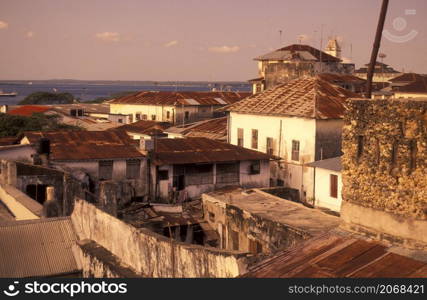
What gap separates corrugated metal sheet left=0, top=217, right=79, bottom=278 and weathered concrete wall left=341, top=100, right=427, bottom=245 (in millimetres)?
7934

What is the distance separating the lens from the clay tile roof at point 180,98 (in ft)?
183

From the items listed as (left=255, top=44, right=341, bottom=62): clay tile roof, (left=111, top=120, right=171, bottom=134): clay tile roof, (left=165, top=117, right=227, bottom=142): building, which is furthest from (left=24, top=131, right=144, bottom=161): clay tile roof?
(left=255, top=44, right=341, bottom=62): clay tile roof

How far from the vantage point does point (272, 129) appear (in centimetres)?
3350

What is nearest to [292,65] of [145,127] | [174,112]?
[174,112]

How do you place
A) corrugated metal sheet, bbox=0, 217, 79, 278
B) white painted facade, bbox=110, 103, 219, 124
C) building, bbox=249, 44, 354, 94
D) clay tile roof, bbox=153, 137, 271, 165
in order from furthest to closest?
white painted facade, bbox=110, 103, 219, 124, building, bbox=249, 44, 354, 94, clay tile roof, bbox=153, 137, 271, 165, corrugated metal sheet, bbox=0, 217, 79, 278

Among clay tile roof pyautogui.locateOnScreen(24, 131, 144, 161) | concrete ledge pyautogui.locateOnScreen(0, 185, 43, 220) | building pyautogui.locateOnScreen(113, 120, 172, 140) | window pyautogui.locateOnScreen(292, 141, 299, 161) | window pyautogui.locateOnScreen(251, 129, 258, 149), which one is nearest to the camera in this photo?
concrete ledge pyautogui.locateOnScreen(0, 185, 43, 220)

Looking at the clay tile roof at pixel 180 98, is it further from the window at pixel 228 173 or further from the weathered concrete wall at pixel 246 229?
the weathered concrete wall at pixel 246 229

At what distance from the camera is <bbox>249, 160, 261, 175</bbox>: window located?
91.8ft

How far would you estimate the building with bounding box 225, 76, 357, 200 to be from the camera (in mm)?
31078

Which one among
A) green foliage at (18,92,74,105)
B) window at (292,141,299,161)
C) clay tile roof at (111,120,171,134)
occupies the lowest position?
window at (292,141,299,161)

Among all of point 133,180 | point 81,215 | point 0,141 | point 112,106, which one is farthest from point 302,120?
point 112,106

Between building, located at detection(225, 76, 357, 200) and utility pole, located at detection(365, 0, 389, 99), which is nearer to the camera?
utility pole, located at detection(365, 0, 389, 99)

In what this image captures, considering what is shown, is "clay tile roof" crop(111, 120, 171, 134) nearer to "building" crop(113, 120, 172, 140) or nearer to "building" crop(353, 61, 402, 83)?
"building" crop(113, 120, 172, 140)

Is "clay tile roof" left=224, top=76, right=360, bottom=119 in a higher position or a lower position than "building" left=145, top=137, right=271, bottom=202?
higher
